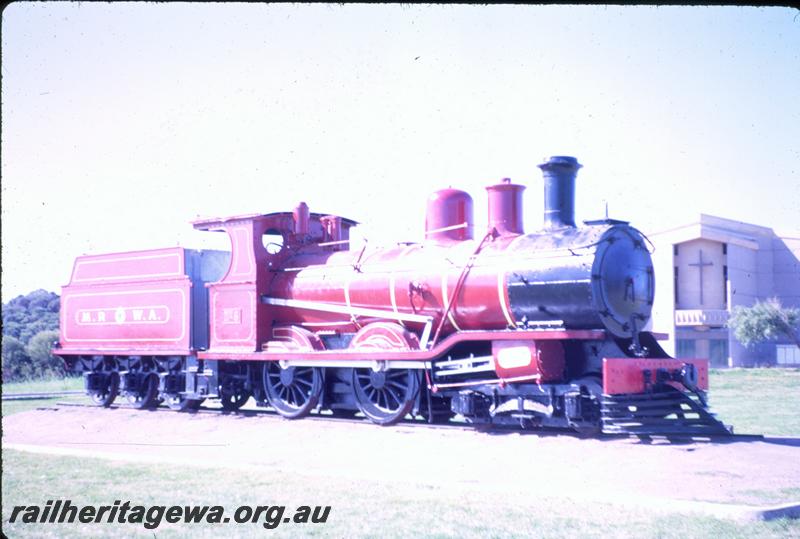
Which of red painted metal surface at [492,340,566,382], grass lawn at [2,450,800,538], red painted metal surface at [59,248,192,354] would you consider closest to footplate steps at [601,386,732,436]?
red painted metal surface at [492,340,566,382]

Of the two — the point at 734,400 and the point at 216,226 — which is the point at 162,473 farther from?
the point at 734,400

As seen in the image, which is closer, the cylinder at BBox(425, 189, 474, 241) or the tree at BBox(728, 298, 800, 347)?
the cylinder at BBox(425, 189, 474, 241)

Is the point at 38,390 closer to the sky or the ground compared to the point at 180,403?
closer to the ground

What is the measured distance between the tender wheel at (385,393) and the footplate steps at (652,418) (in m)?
→ 3.22

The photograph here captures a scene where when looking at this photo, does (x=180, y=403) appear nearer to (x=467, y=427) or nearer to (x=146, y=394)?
(x=146, y=394)

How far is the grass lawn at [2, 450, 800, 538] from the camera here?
6270 mm

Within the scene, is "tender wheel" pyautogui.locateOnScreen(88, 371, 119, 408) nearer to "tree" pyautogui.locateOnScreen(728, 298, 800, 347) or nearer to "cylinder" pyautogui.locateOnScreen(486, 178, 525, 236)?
"cylinder" pyautogui.locateOnScreen(486, 178, 525, 236)

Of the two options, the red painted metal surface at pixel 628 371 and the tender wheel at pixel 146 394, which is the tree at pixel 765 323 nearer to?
the red painted metal surface at pixel 628 371

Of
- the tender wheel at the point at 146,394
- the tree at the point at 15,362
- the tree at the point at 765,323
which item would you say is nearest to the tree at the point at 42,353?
the tree at the point at 15,362

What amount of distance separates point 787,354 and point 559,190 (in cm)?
3754

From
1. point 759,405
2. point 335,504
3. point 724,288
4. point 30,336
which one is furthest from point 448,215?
point 724,288

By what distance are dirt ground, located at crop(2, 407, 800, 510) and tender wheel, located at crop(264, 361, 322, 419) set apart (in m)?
0.53

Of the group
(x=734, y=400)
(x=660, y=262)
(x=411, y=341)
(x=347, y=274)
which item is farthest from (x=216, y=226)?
(x=660, y=262)

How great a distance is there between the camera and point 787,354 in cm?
4366
